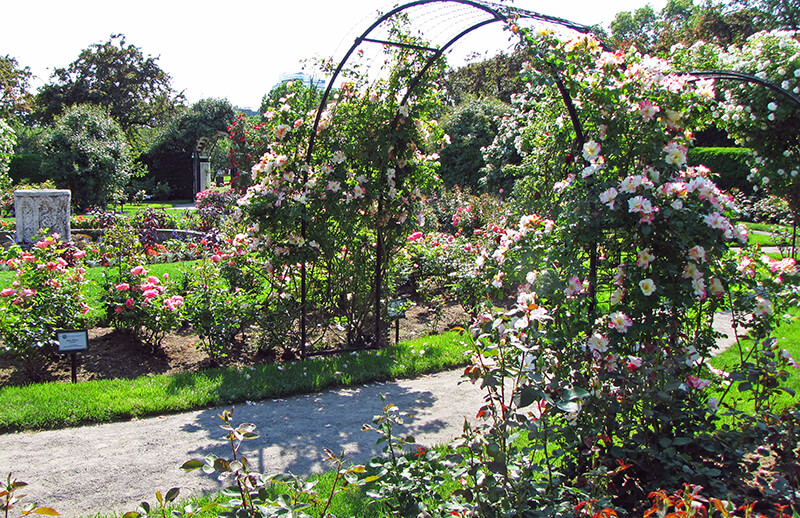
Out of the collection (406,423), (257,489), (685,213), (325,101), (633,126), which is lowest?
(406,423)

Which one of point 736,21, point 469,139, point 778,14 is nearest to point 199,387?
point 469,139

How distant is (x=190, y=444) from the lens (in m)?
3.58

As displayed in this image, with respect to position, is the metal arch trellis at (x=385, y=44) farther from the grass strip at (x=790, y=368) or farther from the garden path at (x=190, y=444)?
the grass strip at (x=790, y=368)

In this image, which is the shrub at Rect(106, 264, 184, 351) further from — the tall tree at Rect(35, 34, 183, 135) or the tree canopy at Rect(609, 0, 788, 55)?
the tall tree at Rect(35, 34, 183, 135)

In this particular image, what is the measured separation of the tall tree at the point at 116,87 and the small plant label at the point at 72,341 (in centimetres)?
3246

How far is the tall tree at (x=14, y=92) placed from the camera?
31266 mm

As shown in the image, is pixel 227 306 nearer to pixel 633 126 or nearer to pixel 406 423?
pixel 406 423

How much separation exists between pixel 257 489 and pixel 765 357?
241cm

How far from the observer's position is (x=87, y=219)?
1270 centimetres

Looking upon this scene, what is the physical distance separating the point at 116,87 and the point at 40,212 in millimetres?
29809

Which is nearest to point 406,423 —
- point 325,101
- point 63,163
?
point 325,101

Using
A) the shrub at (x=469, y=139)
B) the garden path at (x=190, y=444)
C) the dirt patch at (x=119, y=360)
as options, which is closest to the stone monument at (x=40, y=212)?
the dirt patch at (x=119, y=360)

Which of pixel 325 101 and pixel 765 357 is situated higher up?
pixel 325 101

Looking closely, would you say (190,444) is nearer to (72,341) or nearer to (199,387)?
(199,387)
